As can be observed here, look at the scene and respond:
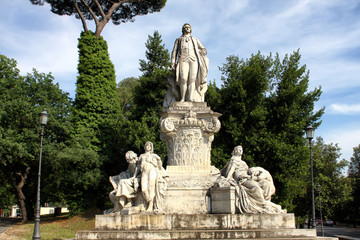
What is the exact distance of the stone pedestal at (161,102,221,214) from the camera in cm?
1020

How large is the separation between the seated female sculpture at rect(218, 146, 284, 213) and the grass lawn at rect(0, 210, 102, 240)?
1173 centimetres

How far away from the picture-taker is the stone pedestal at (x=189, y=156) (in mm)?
10195

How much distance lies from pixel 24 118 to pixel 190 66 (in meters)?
15.3

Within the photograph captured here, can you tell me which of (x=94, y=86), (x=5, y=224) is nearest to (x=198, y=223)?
(x=94, y=86)

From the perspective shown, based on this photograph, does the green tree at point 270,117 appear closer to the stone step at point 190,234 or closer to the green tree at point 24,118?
the green tree at point 24,118

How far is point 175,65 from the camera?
12.3 m

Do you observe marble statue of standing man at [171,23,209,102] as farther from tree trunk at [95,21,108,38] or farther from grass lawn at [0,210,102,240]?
tree trunk at [95,21,108,38]

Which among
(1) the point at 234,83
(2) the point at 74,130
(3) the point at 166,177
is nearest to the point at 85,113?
(2) the point at 74,130

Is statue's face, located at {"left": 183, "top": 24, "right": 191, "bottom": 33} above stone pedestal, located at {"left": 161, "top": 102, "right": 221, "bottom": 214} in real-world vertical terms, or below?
above

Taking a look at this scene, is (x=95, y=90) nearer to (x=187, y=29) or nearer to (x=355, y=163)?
(x=187, y=29)

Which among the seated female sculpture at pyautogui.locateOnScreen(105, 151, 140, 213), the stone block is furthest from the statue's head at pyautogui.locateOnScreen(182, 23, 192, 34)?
the stone block

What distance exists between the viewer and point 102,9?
30891mm

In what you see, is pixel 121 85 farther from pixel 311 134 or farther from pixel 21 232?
pixel 311 134

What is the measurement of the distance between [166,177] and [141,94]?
56.9ft
